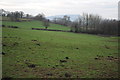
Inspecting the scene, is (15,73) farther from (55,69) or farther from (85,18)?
(85,18)

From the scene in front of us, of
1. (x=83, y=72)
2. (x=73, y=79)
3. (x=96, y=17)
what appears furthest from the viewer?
(x=96, y=17)

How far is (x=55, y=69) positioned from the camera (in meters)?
10.5

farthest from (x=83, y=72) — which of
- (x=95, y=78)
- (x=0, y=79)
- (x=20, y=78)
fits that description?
(x=0, y=79)

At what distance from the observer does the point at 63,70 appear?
34.1 feet

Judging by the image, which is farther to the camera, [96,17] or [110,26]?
[96,17]

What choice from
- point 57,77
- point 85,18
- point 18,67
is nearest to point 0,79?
point 18,67

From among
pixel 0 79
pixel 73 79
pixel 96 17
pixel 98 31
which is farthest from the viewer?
pixel 96 17

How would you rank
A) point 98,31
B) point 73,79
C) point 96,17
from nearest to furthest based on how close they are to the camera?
point 73,79, point 98,31, point 96,17

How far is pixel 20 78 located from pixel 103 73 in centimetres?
654

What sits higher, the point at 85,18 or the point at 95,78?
the point at 85,18

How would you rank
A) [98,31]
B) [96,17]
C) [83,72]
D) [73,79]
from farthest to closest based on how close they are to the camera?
1. [96,17]
2. [98,31]
3. [83,72]
4. [73,79]

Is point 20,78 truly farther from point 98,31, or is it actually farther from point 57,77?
point 98,31

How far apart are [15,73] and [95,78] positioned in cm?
585

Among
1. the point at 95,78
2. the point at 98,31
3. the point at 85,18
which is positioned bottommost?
the point at 95,78
